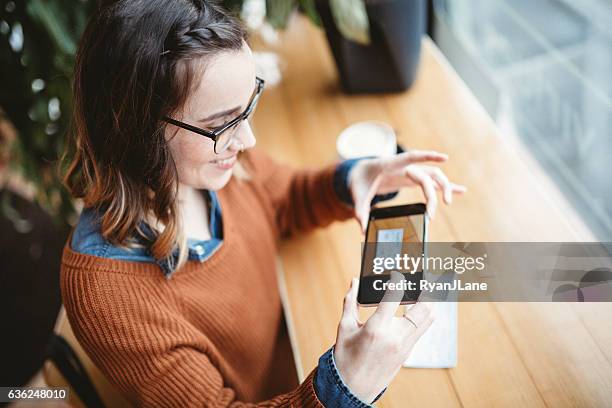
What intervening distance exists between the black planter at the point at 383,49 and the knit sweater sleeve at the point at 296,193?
1.11ft

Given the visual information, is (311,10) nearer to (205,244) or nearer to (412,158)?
(412,158)

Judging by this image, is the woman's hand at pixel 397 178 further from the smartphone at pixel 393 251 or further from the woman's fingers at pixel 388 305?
the woman's fingers at pixel 388 305

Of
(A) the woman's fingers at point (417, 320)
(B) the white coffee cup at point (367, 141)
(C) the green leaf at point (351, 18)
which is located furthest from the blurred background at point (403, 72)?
(A) the woman's fingers at point (417, 320)

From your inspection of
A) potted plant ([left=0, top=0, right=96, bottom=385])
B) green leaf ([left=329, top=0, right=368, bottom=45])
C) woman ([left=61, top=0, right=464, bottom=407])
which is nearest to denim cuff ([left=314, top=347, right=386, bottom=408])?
woman ([left=61, top=0, right=464, bottom=407])

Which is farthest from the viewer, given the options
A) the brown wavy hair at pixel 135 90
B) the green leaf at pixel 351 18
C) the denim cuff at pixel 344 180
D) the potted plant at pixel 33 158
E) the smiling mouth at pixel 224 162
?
the potted plant at pixel 33 158

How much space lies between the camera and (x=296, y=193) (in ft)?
3.67

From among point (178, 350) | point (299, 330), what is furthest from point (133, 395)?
point (299, 330)

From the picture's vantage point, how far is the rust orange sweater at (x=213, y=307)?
0.77 metres

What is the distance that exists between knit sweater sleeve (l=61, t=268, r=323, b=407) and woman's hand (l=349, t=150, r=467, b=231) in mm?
359

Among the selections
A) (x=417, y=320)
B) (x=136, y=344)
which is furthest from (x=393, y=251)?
(x=136, y=344)

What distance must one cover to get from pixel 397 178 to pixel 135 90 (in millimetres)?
464

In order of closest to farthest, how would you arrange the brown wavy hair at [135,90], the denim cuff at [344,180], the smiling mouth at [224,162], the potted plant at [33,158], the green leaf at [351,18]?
the brown wavy hair at [135,90] < the smiling mouth at [224,162] < the denim cuff at [344,180] < the green leaf at [351,18] < the potted plant at [33,158]

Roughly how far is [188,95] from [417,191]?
0.45 meters

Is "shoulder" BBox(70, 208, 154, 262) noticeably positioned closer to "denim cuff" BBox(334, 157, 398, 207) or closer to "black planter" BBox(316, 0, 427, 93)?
"denim cuff" BBox(334, 157, 398, 207)
